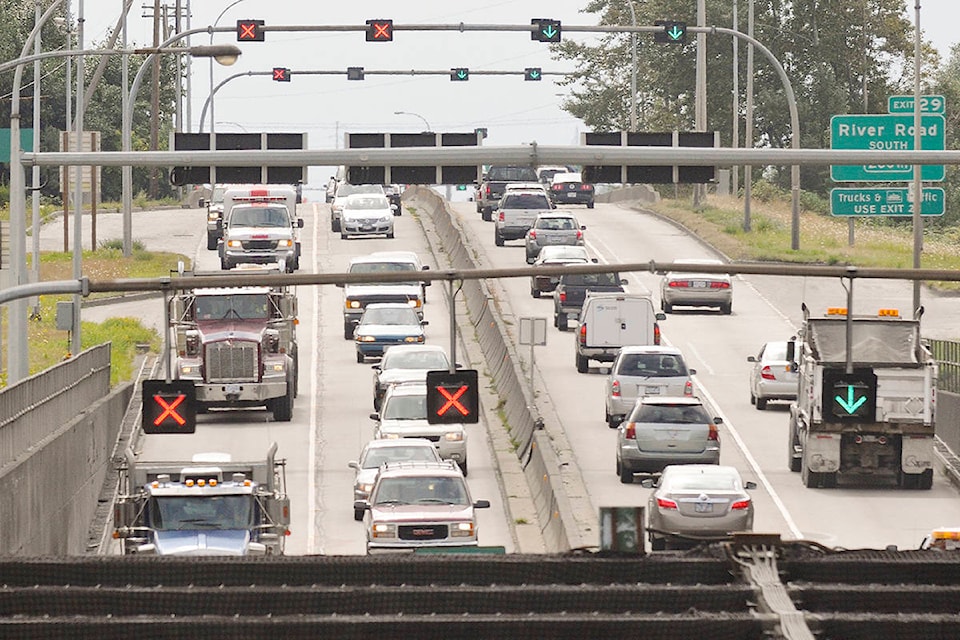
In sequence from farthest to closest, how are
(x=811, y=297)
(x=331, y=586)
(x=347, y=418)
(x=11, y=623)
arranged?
(x=811, y=297)
(x=347, y=418)
(x=331, y=586)
(x=11, y=623)

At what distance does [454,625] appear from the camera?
12.4 m

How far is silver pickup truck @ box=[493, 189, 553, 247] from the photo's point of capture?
74.1m

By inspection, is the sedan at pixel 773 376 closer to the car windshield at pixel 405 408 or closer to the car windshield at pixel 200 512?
the car windshield at pixel 405 408

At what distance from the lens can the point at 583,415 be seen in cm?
4441

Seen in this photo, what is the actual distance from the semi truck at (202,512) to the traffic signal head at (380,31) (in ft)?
99.6

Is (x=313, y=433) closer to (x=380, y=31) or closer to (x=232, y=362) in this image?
(x=232, y=362)

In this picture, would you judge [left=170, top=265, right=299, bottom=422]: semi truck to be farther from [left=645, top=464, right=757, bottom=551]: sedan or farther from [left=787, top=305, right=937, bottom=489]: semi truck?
[left=645, top=464, right=757, bottom=551]: sedan

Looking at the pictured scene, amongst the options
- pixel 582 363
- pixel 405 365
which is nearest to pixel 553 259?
pixel 582 363

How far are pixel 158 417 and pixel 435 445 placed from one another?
12.2m

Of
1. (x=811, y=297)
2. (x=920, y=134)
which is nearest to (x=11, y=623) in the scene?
(x=920, y=134)

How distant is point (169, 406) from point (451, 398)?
13.3ft

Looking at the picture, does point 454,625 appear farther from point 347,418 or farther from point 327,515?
point 347,418

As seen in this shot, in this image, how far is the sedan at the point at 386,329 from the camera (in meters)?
52.0

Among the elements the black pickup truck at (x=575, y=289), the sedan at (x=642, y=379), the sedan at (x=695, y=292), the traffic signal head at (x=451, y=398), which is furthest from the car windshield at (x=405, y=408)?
the sedan at (x=695, y=292)
